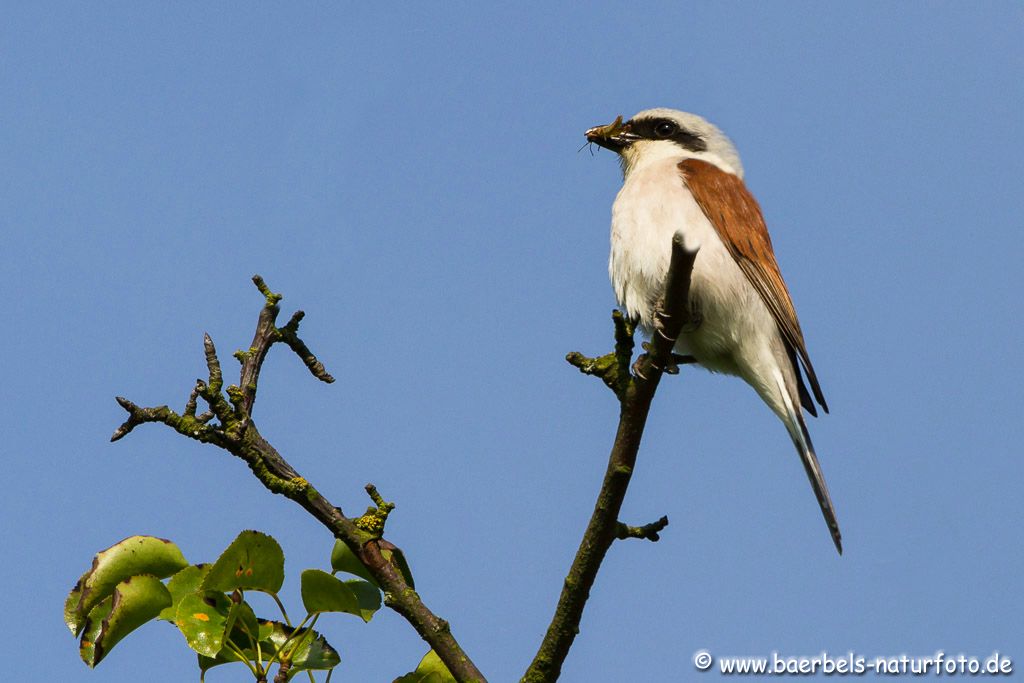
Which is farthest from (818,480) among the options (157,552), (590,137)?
(157,552)

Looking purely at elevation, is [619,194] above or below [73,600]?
above

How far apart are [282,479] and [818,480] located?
2.75 metres

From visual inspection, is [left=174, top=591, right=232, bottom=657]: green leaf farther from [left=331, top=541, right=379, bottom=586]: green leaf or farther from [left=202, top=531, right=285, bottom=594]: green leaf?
[left=331, top=541, right=379, bottom=586]: green leaf

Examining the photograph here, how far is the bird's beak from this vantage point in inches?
249

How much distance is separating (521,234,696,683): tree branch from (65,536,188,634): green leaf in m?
0.90

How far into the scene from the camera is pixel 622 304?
511cm

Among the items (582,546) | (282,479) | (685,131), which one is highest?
(685,131)

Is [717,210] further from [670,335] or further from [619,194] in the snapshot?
[670,335]

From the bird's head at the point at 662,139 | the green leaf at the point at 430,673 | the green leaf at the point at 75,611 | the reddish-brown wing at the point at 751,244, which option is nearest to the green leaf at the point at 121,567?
the green leaf at the point at 75,611

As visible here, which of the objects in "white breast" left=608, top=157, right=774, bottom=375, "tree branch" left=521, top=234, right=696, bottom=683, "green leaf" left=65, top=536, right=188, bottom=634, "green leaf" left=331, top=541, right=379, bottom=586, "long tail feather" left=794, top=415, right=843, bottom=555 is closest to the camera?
"green leaf" left=65, top=536, right=188, bottom=634

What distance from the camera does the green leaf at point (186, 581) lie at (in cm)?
250

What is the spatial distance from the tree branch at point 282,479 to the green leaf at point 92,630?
44cm

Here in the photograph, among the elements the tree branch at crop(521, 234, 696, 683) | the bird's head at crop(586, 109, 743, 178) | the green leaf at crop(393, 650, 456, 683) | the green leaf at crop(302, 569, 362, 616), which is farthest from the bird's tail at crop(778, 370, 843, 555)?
the green leaf at crop(302, 569, 362, 616)

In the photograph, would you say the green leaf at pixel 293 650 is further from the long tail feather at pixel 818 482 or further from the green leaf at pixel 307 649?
the long tail feather at pixel 818 482
